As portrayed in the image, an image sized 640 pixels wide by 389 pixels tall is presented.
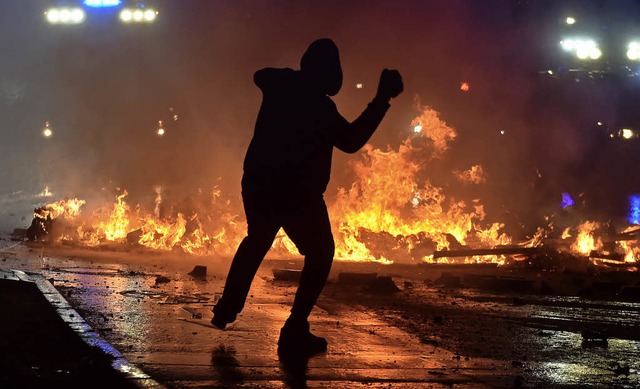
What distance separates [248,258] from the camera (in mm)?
3689

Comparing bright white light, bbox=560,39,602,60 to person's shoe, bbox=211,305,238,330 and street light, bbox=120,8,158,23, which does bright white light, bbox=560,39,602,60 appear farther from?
person's shoe, bbox=211,305,238,330

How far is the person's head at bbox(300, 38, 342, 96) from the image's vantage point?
12.4 feet

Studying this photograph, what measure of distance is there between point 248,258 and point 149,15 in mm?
22398

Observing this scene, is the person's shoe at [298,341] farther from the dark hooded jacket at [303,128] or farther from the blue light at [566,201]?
the blue light at [566,201]

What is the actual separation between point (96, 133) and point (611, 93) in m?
28.5

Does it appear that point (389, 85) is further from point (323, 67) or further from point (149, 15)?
point (149, 15)

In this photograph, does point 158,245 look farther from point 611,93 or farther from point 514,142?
point 611,93

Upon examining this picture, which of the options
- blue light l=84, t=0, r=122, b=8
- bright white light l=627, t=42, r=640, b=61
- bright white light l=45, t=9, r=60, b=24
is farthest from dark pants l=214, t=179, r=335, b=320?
bright white light l=627, t=42, r=640, b=61

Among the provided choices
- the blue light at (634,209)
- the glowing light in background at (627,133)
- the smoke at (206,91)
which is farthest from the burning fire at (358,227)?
the glowing light in background at (627,133)

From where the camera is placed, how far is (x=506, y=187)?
102 ft

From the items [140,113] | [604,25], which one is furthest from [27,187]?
[604,25]

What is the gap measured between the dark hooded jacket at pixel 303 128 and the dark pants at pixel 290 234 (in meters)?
0.06

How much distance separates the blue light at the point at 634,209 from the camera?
35.6 meters

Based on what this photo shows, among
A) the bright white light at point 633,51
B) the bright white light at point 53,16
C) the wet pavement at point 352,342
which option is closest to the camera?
the wet pavement at point 352,342
